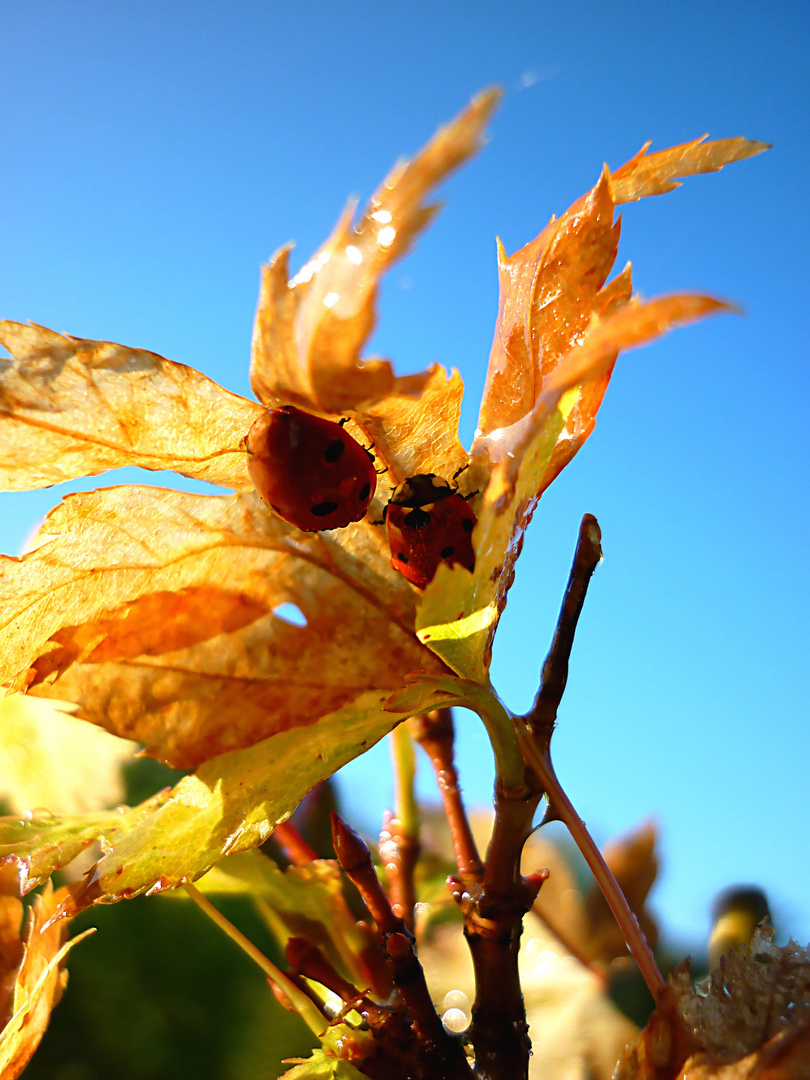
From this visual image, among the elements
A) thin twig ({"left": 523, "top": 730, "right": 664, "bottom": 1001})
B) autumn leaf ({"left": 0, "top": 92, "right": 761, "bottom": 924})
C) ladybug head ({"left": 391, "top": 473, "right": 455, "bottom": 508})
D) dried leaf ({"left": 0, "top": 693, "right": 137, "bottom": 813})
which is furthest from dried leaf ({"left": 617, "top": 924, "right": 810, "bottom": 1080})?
dried leaf ({"left": 0, "top": 693, "right": 137, "bottom": 813})

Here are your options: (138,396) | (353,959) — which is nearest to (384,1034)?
(353,959)

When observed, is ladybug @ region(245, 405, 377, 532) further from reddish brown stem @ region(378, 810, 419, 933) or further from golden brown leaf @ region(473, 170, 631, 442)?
reddish brown stem @ region(378, 810, 419, 933)

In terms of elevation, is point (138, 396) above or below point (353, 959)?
above

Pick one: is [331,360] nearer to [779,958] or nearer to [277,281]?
[277,281]

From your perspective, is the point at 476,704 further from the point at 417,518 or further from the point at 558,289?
the point at 558,289

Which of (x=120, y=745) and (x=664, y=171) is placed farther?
(x=120, y=745)

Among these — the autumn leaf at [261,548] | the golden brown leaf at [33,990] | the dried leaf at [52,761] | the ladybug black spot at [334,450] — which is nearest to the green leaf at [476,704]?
the autumn leaf at [261,548]
